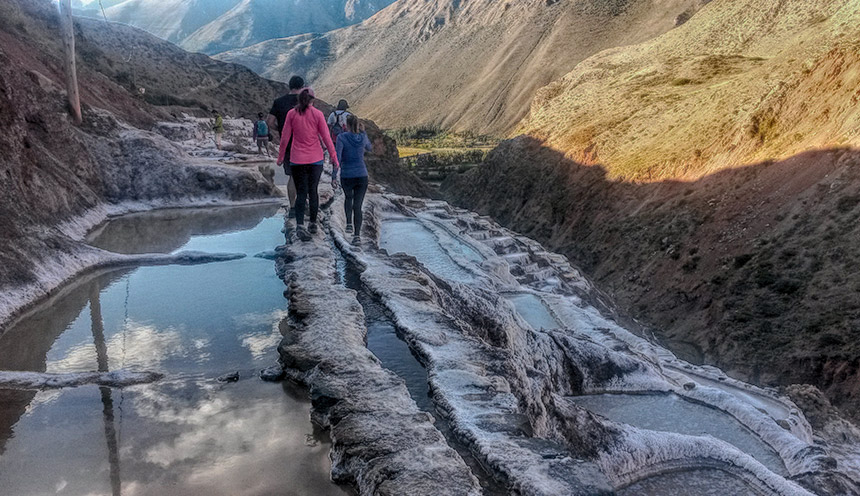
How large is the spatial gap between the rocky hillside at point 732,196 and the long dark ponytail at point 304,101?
8.92 metres

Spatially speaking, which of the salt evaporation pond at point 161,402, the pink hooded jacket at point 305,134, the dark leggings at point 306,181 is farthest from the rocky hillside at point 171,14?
the salt evaporation pond at point 161,402

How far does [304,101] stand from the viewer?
6.12 meters

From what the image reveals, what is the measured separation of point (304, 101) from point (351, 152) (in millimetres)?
1209

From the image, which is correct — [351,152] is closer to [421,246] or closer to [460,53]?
[421,246]

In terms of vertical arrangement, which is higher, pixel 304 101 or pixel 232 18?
pixel 232 18

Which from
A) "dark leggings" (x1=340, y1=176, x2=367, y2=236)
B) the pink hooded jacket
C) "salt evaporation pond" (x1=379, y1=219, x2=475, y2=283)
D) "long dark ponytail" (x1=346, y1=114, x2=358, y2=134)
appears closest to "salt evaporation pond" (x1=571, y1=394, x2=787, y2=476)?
"salt evaporation pond" (x1=379, y1=219, x2=475, y2=283)

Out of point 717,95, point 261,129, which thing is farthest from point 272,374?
point 717,95

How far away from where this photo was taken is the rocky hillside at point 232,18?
159 m

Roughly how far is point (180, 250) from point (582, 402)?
4473 mm

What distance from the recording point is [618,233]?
19344 mm

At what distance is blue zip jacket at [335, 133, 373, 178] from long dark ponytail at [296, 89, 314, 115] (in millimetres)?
990

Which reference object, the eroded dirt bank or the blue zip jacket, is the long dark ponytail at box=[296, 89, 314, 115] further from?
the eroded dirt bank

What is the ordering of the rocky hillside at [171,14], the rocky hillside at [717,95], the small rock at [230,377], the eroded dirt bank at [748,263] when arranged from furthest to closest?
the rocky hillside at [171,14] < the rocky hillside at [717,95] < the eroded dirt bank at [748,263] < the small rock at [230,377]

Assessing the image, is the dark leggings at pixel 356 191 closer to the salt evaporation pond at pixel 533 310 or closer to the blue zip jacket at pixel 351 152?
the blue zip jacket at pixel 351 152
